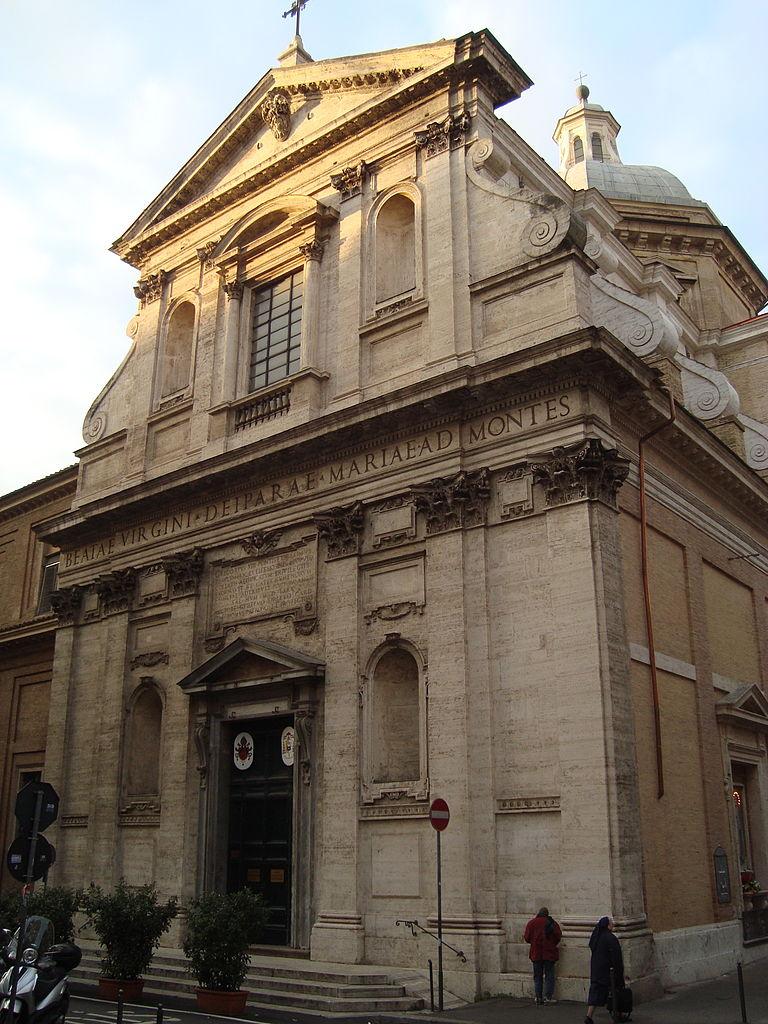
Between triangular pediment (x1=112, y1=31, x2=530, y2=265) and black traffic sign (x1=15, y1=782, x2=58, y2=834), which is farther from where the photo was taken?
triangular pediment (x1=112, y1=31, x2=530, y2=265)

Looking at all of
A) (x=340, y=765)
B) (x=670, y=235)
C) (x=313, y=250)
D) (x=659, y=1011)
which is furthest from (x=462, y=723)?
(x=670, y=235)

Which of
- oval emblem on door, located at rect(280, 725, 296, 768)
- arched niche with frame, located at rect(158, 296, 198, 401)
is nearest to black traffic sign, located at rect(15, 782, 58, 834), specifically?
oval emblem on door, located at rect(280, 725, 296, 768)

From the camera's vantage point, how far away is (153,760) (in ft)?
67.3

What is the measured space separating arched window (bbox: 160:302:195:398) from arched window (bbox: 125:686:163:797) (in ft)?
22.3

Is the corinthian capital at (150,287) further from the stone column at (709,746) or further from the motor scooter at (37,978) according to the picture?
the motor scooter at (37,978)

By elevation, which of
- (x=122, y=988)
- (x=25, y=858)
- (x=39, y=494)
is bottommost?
(x=122, y=988)

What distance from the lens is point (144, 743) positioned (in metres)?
20.6

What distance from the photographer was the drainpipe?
48.9 ft

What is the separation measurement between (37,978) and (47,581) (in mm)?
21624

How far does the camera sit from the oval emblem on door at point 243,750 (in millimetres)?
18234

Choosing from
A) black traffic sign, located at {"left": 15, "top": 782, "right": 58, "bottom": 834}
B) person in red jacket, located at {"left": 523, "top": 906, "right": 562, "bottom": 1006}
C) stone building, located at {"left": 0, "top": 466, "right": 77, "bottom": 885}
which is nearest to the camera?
black traffic sign, located at {"left": 15, "top": 782, "right": 58, "bottom": 834}

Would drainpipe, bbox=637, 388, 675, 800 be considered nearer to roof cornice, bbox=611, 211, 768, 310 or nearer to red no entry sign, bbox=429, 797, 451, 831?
red no entry sign, bbox=429, 797, 451, 831

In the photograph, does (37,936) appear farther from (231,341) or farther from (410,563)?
(231,341)

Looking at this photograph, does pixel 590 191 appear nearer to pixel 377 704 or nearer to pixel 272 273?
pixel 272 273
